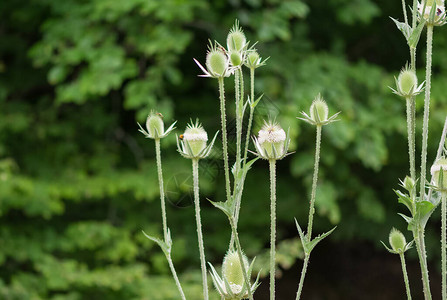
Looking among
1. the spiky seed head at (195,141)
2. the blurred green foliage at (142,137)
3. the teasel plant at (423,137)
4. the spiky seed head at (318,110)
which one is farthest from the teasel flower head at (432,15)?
the blurred green foliage at (142,137)

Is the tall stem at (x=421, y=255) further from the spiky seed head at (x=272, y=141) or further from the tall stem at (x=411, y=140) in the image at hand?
the spiky seed head at (x=272, y=141)

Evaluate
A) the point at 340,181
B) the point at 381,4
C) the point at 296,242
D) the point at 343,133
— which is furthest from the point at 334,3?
the point at 296,242

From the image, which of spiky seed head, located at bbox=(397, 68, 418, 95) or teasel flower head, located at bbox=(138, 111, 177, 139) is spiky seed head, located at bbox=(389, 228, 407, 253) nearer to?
spiky seed head, located at bbox=(397, 68, 418, 95)

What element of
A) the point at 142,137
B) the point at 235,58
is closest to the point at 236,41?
the point at 235,58

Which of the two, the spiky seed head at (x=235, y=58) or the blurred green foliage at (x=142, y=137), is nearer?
the spiky seed head at (x=235, y=58)

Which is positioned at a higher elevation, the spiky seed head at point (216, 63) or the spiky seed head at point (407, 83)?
the spiky seed head at point (216, 63)

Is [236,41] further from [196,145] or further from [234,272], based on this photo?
[234,272]

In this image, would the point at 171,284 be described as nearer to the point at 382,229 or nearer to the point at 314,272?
the point at 382,229
